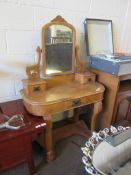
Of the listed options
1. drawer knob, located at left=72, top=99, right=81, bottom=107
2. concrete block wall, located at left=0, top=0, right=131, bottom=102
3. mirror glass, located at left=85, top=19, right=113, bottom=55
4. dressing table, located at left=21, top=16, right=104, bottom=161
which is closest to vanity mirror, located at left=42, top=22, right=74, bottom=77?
dressing table, located at left=21, top=16, right=104, bottom=161

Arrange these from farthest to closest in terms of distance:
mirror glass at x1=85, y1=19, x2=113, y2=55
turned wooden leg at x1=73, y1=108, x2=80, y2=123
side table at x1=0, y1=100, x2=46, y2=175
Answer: turned wooden leg at x1=73, y1=108, x2=80, y2=123, mirror glass at x1=85, y1=19, x2=113, y2=55, side table at x1=0, y1=100, x2=46, y2=175

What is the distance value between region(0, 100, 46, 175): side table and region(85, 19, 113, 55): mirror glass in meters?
0.97

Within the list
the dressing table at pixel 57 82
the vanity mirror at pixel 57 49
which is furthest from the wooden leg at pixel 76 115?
the vanity mirror at pixel 57 49

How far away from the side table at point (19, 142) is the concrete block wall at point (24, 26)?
0.34m

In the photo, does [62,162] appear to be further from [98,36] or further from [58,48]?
[98,36]

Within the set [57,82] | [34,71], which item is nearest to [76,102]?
[57,82]

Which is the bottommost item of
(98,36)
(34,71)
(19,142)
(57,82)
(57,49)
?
(19,142)

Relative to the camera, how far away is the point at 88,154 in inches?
34.7

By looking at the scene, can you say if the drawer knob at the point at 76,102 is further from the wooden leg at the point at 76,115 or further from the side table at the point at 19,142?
the wooden leg at the point at 76,115

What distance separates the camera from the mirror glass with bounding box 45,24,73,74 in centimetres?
147

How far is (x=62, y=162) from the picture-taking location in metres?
1.53

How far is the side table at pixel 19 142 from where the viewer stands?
44.3 inches

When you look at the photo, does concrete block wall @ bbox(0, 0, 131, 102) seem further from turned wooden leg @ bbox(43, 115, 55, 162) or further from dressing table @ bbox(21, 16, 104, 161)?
turned wooden leg @ bbox(43, 115, 55, 162)

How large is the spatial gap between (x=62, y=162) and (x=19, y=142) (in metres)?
0.56
